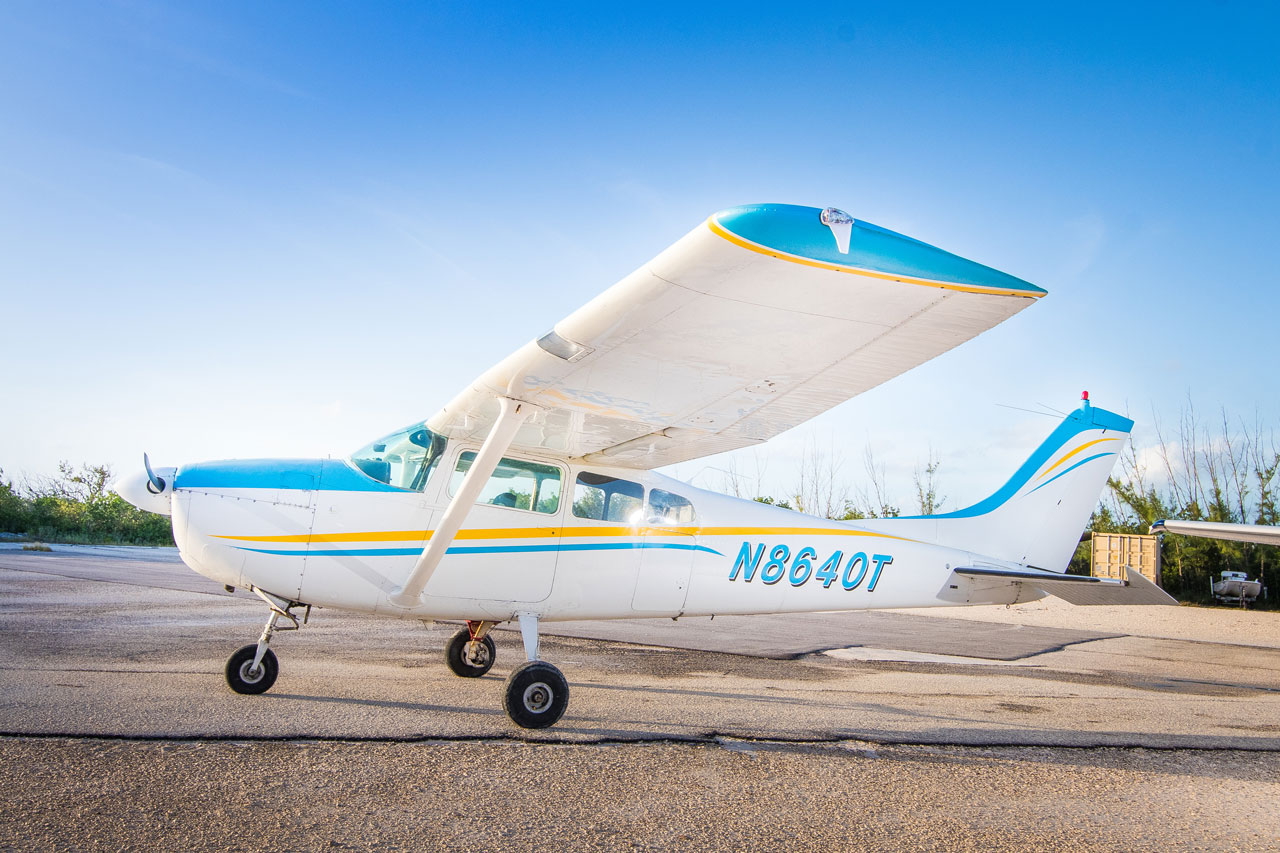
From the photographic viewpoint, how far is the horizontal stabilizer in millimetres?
6164

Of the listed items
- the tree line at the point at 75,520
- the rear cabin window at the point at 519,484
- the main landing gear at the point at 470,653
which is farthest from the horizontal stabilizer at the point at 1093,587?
the tree line at the point at 75,520

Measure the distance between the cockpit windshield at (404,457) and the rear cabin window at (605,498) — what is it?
3.76 feet

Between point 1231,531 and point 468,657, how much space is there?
12.6 metres

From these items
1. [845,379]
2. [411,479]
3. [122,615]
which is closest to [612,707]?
[411,479]

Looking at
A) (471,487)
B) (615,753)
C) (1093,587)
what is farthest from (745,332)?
(1093,587)

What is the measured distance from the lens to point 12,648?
21.7ft

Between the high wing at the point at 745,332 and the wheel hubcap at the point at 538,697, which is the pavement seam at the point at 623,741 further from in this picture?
the high wing at the point at 745,332

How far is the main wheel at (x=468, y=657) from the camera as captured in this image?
6379mm

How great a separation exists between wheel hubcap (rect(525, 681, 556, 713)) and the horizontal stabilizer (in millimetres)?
4223

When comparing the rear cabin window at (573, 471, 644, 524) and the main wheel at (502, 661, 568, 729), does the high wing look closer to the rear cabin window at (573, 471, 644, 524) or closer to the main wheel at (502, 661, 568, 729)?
the rear cabin window at (573, 471, 644, 524)

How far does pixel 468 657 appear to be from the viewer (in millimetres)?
6387

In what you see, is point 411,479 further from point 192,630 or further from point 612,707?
point 192,630

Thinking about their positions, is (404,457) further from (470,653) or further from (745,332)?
(745,332)

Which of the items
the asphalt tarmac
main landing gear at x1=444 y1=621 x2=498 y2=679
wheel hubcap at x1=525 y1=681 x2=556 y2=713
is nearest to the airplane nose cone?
the asphalt tarmac
